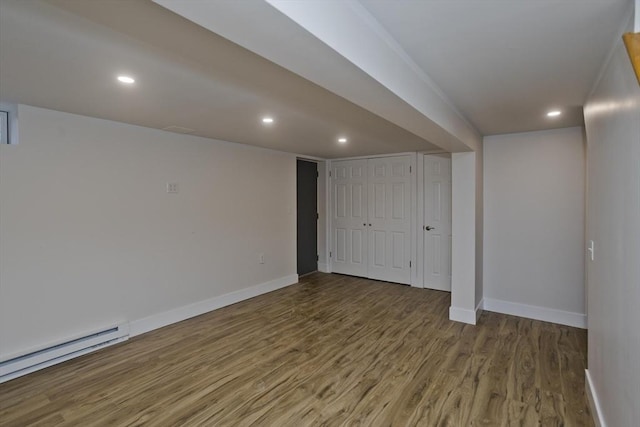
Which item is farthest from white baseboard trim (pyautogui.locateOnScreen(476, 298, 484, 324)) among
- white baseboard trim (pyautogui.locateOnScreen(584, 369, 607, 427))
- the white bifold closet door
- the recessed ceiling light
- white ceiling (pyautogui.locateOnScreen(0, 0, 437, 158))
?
the recessed ceiling light

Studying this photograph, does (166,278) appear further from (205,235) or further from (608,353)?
(608,353)

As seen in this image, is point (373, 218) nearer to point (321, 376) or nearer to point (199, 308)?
point (199, 308)

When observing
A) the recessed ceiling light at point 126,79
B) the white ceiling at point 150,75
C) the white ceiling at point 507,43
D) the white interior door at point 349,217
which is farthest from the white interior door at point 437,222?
the recessed ceiling light at point 126,79

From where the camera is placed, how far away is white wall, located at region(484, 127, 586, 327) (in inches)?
140

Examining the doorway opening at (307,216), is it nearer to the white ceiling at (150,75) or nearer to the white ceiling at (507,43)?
the white ceiling at (150,75)

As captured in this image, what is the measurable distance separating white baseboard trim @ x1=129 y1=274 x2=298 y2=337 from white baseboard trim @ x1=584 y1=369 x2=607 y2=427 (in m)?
3.64

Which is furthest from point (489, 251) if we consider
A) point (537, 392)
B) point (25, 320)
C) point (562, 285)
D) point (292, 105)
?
point (25, 320)

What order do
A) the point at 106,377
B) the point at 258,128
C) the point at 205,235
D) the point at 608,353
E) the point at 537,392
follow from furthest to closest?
the point at 205,235
the point at 258,128
the point at 106,377
the point at 537,392
the point at 608,353

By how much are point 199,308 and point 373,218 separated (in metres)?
3.09

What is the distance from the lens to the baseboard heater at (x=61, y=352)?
253 centimetres

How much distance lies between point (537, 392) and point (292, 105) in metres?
2.80

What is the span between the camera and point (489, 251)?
13.3 feet

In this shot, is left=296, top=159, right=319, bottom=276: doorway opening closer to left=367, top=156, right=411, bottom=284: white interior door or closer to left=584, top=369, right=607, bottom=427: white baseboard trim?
left=367, top=156, right=411, bottom=284: white interior door

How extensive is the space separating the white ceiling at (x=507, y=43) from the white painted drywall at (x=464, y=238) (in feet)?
3.55
